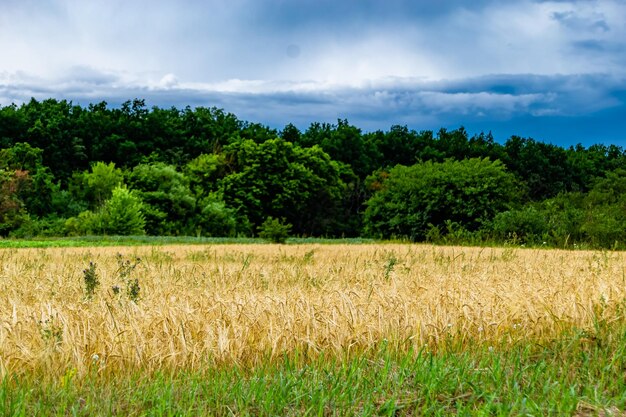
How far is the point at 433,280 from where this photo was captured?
962cm

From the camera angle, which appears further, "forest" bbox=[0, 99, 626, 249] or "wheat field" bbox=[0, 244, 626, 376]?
"forest" bbox=[0, 99, 626, 249]

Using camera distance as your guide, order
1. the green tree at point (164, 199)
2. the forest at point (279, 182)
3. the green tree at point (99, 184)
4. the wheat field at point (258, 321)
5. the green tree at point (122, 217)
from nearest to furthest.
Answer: the wheat field at point (258, 321) < the forest at point (279, 182) < the green tree at point (122, 217) < the green tree at point (164, 199) < the green tree at point (99, 184)

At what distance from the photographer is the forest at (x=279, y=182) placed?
36.4 metres

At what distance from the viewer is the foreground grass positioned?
415 cm

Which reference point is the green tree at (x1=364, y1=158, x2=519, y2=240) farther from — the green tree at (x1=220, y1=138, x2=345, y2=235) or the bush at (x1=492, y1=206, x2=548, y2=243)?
the green tree at (x1=220, y1=138, x2=345, y2=235)

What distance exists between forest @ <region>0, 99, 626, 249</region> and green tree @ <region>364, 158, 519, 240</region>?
0.25 ft

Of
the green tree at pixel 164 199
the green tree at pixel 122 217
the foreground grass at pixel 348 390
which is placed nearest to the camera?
the foreground grass at pixel 348 390

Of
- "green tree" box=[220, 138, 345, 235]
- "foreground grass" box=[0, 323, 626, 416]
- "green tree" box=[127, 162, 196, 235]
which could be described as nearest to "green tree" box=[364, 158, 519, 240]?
"green tree" box=[127, 162, 196, 235]

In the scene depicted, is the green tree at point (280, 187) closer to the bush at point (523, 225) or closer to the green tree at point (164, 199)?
the green tree at point (164, 199)

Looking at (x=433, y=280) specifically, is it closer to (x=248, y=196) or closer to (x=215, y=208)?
(x=215, y=208)

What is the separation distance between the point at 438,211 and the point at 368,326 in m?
31.5

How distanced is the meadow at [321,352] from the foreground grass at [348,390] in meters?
0.01

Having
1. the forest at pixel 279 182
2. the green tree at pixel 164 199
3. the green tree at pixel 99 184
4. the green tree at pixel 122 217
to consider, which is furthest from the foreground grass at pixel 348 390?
the green tree at pixel 99 184

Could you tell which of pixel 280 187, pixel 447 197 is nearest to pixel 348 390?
pixel 447 197
